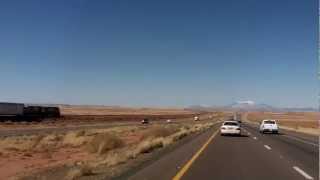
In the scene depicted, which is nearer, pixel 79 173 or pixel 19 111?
pixel 79 173

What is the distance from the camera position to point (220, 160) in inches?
746

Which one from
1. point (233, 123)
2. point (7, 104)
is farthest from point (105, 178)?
point (7, 104)

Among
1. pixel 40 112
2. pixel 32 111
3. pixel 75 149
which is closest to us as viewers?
pixel 75 149

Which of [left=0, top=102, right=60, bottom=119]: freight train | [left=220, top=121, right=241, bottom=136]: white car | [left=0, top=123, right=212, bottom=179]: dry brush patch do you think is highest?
[left=0, top=102, right=60, bottom=119]: freight train

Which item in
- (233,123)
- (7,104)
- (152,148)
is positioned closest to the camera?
(152,148)

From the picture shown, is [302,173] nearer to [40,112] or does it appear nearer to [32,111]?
[32,111]

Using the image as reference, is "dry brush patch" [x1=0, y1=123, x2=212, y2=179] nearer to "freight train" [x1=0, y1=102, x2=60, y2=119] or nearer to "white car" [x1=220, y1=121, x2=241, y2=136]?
"white car" [x1=220, y1=121, x2=241, y2=136]

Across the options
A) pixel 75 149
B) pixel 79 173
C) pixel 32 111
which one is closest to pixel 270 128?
pixel 75 149

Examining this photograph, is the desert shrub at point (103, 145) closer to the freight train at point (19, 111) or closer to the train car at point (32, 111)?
the freight train at point (19, 111)

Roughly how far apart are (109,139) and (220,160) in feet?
45.7

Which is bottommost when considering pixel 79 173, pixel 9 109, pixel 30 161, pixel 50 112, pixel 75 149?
pixel 30 161

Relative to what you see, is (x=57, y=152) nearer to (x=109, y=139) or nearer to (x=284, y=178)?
(x=109, y=139)

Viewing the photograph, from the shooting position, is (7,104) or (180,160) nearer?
(180,160)

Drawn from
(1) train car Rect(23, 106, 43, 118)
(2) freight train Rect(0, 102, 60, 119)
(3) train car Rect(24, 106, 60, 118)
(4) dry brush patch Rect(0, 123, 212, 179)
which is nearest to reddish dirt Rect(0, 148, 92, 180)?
(4) dry brush patch Rect(0, 123, 212, 179)
